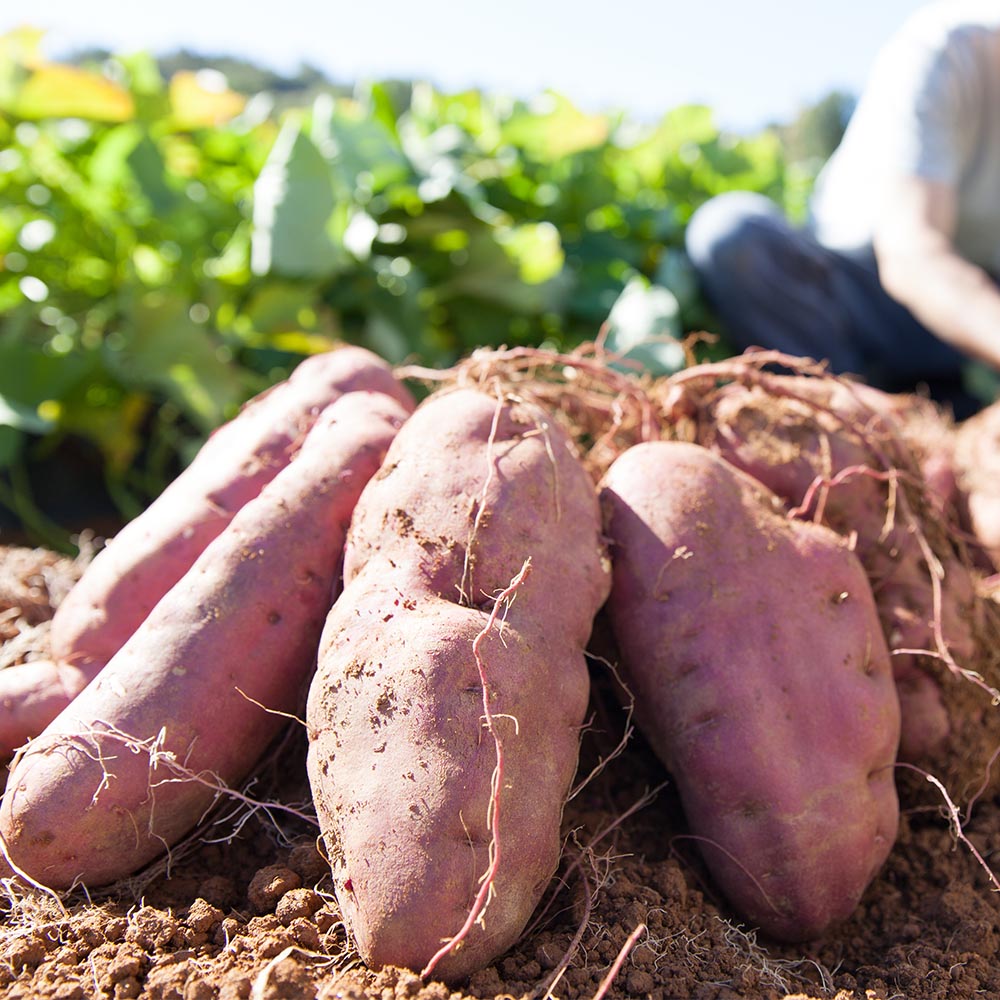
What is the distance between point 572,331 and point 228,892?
2.61 metres

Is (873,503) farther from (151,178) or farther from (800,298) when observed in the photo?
(151,178)

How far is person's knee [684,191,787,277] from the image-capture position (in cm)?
294

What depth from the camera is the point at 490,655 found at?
3.65ft

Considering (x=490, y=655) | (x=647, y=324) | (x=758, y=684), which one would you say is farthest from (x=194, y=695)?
(x=647, y=324)

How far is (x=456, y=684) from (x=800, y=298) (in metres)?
2.33

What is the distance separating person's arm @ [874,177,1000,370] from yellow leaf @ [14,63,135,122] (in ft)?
8.51

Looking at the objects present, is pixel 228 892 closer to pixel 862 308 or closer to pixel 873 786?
pixel 873 786

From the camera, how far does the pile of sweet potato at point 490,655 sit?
3.48 feet

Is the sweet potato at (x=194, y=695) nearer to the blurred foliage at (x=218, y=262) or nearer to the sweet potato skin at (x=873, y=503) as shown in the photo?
the sweet potato skin at (x=873, y=503)

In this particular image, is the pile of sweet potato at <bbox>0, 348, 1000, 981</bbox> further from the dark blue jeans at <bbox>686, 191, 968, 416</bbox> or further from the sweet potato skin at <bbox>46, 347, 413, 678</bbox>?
the dark blue jeans at <bbox>686, 191, 968, 416</bbox>

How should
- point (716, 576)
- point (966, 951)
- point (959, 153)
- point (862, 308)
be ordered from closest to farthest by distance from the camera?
point (966, 951)
point (716, 576)
point (959, 153)
point (862, 308)

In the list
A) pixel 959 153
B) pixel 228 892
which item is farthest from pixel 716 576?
pixel 959 153

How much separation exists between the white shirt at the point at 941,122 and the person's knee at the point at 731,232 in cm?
32

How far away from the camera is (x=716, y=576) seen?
4.29ft
